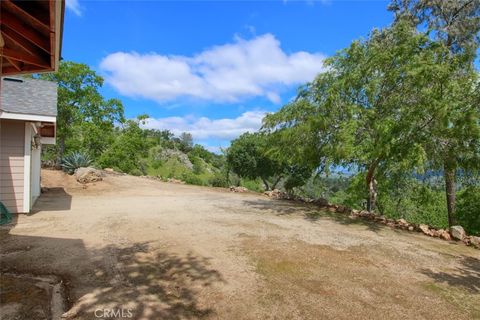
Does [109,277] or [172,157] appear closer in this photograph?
[109,277]

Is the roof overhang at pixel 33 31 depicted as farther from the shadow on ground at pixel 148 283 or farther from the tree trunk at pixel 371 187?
the tree trunk at pixel 371 187

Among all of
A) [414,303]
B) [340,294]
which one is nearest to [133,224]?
[340,294]

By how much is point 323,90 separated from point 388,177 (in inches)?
117

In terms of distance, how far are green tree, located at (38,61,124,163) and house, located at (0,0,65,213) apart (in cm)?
579

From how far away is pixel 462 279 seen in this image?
4.58m

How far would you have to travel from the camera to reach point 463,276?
470 centimetres

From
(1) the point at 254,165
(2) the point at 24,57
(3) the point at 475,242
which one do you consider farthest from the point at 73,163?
(3) the point at 475,242

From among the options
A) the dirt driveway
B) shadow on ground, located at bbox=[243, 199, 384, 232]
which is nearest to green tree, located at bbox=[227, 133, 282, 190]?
shadow on ground, located at bbox=[243, 199, 384, 232]

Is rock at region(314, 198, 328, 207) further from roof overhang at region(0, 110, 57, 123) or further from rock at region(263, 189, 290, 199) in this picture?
roof overhang at region(0, 110, 57, 123)

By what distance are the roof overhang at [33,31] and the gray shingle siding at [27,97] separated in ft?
9.64

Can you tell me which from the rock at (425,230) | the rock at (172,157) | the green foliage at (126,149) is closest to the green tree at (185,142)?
the rock at (172,157)

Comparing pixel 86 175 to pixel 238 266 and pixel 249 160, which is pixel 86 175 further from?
pixel 238 266

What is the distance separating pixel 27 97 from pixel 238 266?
7.30 meters

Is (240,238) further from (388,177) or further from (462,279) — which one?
(388,177)
